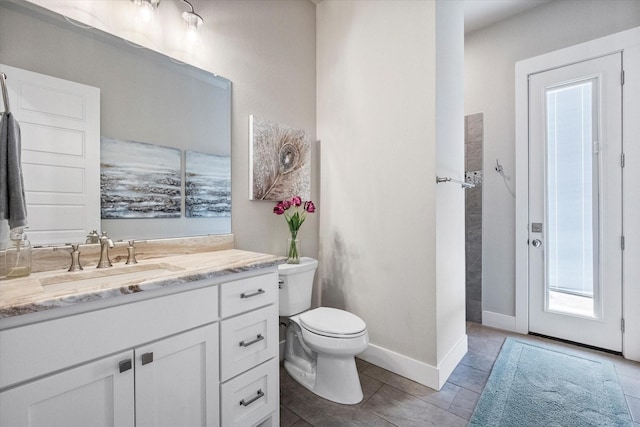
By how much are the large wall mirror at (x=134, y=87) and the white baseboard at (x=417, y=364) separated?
1381mm

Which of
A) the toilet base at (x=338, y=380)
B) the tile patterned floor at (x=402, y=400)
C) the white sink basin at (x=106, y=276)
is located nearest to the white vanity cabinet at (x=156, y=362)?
the white sink basin at (x=106, y=276)

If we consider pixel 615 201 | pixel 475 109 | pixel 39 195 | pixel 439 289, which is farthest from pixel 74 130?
pixel 615 201

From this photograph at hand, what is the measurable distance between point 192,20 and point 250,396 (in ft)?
6.36

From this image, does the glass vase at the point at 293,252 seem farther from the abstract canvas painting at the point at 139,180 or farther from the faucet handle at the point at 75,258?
the faucet handle at the point at 75,258

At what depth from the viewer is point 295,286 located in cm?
191

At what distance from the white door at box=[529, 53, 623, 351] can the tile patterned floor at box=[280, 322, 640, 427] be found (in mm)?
369

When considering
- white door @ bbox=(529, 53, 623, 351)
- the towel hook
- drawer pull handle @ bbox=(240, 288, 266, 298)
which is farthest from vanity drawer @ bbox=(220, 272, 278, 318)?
white door @ bbox=(529, 53, 623, 351)

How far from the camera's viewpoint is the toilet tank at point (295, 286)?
1867 millimetres

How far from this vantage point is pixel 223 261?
4.40 feet

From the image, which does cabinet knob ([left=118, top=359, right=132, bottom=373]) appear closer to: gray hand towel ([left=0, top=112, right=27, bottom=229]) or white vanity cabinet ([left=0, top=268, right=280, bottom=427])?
white vanity cabinet ([left=0, top=268, right=280, bottom=427])

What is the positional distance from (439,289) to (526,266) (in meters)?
1.29

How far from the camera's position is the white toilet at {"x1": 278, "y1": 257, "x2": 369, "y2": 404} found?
1638 mm

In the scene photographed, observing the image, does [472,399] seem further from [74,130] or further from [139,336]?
[74,130]

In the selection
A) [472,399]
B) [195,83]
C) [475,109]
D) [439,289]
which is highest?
[475,109]
